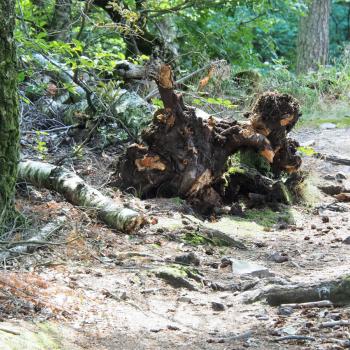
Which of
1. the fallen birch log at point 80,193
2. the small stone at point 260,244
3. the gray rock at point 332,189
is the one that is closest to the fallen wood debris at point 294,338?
the fallen birch log at point 80,193

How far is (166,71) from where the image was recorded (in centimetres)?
629

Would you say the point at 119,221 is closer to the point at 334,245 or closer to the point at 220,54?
the point at 334,245

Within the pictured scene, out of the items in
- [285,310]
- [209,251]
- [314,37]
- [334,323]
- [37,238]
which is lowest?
[209,251]

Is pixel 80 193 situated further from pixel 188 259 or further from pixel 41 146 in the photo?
pixel 188 259

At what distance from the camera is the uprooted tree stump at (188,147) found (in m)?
6.51

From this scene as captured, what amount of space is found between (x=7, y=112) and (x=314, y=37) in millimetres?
12311

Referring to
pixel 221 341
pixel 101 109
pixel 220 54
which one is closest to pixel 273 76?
pixel 220 54

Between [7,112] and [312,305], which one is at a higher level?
[7,112]

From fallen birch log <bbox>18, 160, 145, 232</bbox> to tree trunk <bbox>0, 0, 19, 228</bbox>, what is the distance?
104cm

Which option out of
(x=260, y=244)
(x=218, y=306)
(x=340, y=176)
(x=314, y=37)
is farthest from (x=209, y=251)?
(x=314, y=37)

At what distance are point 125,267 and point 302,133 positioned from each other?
599 cm

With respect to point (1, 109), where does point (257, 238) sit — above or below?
below

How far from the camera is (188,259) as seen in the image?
16.0ft

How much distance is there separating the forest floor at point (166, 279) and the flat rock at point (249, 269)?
0.01m
